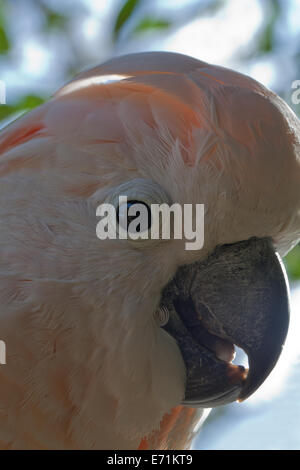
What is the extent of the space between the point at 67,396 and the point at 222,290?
464 mm

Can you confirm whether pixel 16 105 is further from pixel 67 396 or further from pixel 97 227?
pixel 67 396

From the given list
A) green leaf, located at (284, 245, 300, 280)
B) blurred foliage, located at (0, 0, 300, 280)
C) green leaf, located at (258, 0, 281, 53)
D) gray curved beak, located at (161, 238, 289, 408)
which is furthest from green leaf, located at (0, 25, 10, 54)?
gray curved beak, located at (161, 238, 289, 408)

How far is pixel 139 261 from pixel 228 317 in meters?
0.27

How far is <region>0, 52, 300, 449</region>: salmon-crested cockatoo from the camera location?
1684 mm

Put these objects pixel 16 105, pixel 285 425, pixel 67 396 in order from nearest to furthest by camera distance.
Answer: pixel 67 396
pixel 285 425
pixel 16 105

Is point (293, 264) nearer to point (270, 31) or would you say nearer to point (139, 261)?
point (270, 31)

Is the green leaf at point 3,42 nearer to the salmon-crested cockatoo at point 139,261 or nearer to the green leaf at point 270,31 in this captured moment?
the green leaf at point 270,31

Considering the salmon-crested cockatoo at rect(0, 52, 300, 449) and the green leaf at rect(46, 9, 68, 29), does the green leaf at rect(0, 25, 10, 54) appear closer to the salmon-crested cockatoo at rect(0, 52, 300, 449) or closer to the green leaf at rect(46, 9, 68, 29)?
the green leaf at rect(46, 9, 68, 29)

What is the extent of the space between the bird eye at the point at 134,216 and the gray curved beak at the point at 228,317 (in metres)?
0.19

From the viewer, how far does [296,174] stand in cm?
179

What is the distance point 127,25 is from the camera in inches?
117

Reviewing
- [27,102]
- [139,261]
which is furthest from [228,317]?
[27,102]

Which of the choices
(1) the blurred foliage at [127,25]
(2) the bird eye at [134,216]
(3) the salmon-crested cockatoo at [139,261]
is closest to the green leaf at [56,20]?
(1) the blurred foliage at [127,25]
